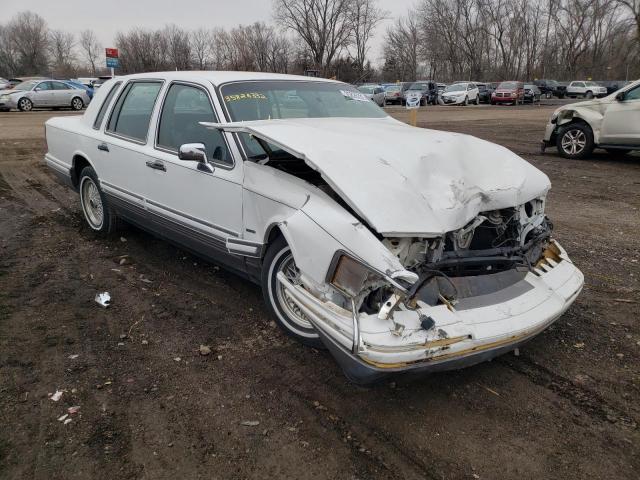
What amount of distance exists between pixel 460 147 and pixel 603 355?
1.63 metres

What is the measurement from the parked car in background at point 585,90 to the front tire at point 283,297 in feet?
168

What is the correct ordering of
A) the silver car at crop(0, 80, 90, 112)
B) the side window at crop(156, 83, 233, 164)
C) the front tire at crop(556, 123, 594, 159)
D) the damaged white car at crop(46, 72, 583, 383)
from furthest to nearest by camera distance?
the silver car at crop(0, 80, 90, 112) < the front tire at crop(556, 123, 594, 159) < the side window at crop(156, 83, 233, 164) < the damaged white car at crop(46, 72, 583, 383)

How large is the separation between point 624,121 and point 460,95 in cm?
2604

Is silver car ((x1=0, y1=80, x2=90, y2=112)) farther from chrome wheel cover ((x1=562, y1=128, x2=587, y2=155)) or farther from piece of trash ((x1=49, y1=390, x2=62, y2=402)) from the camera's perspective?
piece of trash ((x1=49, y1=390, x2=62, y2=402))

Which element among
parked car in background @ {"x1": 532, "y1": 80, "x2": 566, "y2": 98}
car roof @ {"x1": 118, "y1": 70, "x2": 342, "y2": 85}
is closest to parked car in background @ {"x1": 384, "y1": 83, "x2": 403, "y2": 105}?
parked car in background @ {"x1": 532, "y1": 80, "x2": 566, "y2": 98}

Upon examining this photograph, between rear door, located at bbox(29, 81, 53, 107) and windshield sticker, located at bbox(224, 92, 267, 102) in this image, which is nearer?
windshield sticker, located at bbox(224, 92, 267, 102)

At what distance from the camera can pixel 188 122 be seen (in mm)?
4227

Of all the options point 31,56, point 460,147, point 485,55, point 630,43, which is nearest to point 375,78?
point 485,55

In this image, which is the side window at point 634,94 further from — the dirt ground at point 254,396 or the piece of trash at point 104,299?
the piece of trash at point 104,299

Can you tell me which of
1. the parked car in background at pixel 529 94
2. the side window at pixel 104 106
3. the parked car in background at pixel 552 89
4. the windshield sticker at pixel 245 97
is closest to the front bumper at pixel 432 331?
the windshield sticker at pixel 245 97

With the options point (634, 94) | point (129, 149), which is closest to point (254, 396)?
point (129, 149)

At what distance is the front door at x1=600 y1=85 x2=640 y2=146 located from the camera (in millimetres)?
9703

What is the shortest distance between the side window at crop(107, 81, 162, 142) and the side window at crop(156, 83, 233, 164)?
250mm

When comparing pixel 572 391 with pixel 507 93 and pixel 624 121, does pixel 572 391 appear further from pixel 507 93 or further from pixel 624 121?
pixel 507 93
